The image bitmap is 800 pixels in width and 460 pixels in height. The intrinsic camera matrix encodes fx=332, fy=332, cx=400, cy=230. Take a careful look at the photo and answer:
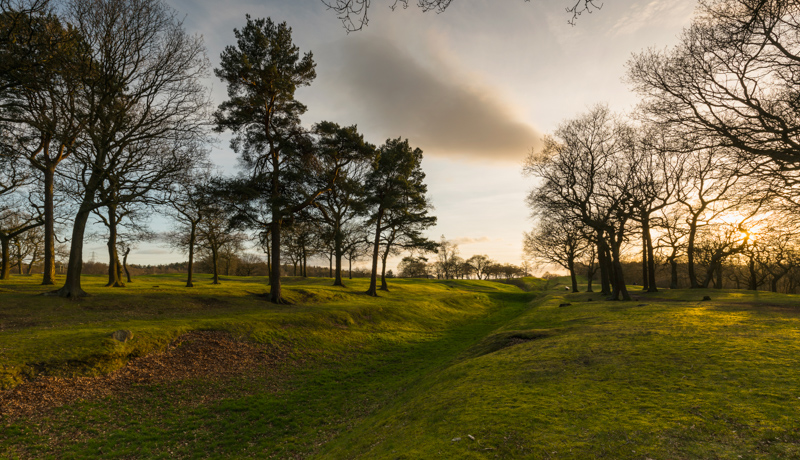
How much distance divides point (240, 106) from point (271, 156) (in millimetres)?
4022

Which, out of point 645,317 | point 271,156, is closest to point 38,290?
point 271,156

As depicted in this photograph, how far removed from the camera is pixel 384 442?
268 inches

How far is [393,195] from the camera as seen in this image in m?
35.4

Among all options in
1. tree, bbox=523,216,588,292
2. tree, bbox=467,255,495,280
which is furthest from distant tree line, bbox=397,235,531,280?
tree, bbox=523,216,588,292

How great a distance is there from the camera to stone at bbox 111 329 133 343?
12281 mm

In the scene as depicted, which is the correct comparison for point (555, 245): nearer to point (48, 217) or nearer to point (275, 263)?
point (275, 263)

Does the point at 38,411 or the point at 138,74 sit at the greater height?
the point at 138,74

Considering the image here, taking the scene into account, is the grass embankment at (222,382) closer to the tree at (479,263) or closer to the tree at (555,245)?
the tree at (555,245)

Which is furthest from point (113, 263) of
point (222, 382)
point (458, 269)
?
point (458, 269)

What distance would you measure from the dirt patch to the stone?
1037 mm

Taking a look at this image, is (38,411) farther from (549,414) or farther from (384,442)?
(549,414)

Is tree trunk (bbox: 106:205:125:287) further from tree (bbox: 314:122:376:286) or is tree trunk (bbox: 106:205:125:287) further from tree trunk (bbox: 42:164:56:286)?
tree (bbox: 314:122:376:286)

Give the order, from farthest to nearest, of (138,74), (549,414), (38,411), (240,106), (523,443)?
(240,106) → (138,74) → (38,411) → (549,414) → (523,443)

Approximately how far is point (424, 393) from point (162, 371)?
9.42 metres
